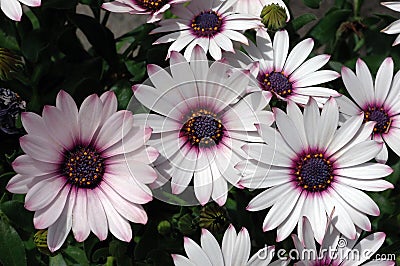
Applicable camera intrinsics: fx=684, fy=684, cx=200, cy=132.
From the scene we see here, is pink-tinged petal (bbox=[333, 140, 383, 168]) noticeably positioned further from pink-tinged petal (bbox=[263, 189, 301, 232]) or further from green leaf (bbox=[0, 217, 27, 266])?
green leaf (bbox=[0, 217, 27, 266])

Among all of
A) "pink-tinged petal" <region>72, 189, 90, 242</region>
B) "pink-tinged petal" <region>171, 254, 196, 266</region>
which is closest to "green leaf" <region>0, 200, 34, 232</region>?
"pink-tinged petal" <region>72, 189, 90, 242</region>

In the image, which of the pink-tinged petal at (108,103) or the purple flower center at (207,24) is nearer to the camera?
the pink-tinged petal at (108,103)

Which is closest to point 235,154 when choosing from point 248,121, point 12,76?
point 248,121

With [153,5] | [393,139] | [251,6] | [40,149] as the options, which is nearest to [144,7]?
[153,5]

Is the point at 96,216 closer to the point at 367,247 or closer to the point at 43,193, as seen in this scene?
the point at 43,193

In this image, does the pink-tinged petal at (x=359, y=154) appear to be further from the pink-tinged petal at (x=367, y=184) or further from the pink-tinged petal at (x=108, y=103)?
the pink-tinged petal at (x=108, y=103)

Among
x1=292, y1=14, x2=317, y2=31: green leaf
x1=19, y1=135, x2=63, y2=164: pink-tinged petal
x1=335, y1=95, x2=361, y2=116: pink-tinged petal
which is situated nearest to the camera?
x1=19, y1=135, x2=63, y2=164: pink-tinged petal

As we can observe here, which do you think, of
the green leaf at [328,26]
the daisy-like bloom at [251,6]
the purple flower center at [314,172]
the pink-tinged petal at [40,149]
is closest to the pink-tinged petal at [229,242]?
the purple flower center at [314,172]
